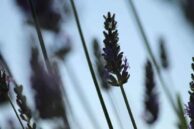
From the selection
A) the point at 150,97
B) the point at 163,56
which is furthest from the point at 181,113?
the point at 163,56

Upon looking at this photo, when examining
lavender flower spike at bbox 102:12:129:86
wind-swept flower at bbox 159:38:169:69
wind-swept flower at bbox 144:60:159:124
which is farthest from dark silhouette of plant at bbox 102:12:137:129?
wind-swept flower at bbox 159:38:169:69

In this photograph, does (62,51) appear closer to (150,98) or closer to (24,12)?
(24,12)

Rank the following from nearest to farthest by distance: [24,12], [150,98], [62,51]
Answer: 1. [150,98]
2. [24,12]
3. [62,51]

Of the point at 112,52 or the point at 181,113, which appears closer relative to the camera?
the point at 181,113

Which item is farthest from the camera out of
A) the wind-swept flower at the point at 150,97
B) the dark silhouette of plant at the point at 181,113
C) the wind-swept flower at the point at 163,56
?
Result: the wind-swept flower at the point at 163,56

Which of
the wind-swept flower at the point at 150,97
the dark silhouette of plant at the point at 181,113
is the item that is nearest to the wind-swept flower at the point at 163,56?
the wind-swept flower at the point at 150,97

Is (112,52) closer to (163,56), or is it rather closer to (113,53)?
(113,53)

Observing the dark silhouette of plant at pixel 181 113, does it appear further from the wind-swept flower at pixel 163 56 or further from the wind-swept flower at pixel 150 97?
the wind-swept flower at pixel 163 56

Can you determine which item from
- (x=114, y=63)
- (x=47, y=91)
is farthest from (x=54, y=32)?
(x=114, y=63)
